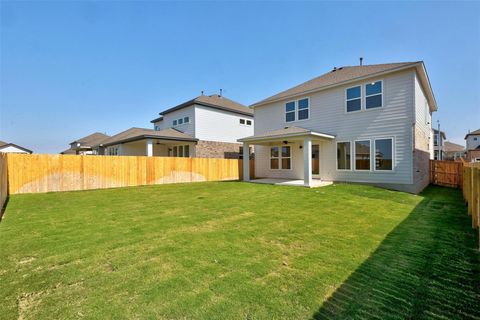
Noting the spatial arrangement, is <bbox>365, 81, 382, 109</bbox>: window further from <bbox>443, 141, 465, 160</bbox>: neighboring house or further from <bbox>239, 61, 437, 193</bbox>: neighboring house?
<bbox>443, 141, 465, 160</bbox>: neighboring house

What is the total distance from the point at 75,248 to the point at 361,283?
15.1 ft

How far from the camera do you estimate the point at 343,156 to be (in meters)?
13.0

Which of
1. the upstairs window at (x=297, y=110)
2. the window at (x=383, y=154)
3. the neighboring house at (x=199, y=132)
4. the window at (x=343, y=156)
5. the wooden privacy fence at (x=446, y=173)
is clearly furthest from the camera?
the neighboring house at (x=199, y=132)

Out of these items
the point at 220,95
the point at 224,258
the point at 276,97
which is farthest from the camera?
the point at 220,95

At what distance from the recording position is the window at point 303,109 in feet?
48.5

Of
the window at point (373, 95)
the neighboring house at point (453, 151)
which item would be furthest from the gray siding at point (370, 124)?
the neighboring house at point (453, 151)

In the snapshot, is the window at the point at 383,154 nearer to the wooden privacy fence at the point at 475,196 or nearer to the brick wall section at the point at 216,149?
the wooden privacy fence at the point at 475,196

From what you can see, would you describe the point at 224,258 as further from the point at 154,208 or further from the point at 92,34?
the point at 92,34

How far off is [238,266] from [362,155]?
11.2 meters

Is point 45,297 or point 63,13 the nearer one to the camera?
point 45,297

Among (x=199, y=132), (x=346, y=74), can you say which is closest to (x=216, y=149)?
(x=199, y=132)

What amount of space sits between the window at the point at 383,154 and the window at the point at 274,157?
6426 mm

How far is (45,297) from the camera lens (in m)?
2.63

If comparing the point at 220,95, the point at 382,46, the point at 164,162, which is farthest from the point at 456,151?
the point at 164,162
